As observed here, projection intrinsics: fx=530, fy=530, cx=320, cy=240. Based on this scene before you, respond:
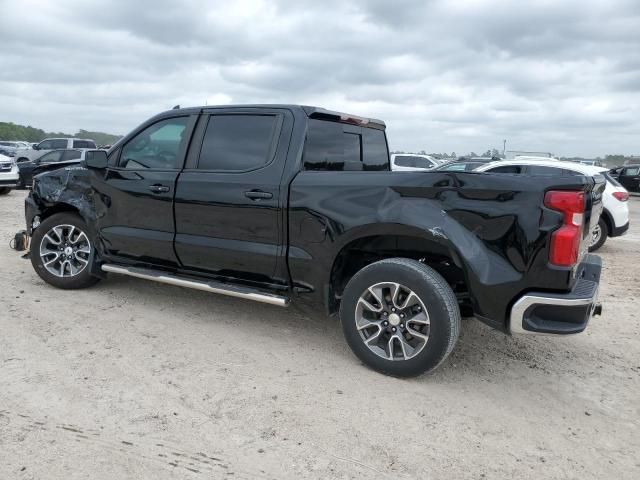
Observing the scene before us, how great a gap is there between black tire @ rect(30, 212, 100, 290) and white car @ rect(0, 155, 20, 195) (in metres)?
11.3

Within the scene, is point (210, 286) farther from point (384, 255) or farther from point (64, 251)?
point (64, 251)

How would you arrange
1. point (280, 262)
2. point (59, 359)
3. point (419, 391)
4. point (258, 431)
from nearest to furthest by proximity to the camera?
1. point (258, 431)
2. point (419, 391)
3. point (59, 359)
4. point (280, 262)

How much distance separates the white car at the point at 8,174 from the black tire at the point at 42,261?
11.3 meters

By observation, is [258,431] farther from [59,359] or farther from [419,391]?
[59,359]

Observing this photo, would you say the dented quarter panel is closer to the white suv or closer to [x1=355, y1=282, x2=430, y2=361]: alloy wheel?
[x1=355, y1=282, x2=430, y2=361]: alloy wheel

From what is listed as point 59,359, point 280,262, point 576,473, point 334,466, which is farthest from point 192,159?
point 576,473

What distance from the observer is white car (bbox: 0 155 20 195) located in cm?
1481

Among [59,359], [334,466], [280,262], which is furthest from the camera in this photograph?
[280,262]

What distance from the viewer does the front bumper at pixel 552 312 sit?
311 cm

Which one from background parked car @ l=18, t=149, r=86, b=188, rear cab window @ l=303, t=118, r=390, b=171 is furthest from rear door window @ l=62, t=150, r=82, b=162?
rear cab window @ l=303, t=118, r=390, b=171

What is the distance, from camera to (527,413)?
3238mm

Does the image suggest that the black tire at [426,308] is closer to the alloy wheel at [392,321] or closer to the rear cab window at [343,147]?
the alloy wheel at [392,321]

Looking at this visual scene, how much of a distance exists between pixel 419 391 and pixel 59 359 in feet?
8.12

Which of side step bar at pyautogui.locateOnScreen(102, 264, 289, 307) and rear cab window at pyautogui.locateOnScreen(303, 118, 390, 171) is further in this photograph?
rear cab window at pyautogui.locateOnScreen(303, 118, 390, 171)
